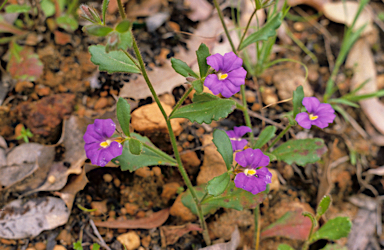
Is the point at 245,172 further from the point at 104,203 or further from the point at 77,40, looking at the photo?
the point at 77,40

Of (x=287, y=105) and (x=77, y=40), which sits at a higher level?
(x=77, y=40)

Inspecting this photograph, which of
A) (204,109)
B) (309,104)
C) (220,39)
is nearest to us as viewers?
(204,109)

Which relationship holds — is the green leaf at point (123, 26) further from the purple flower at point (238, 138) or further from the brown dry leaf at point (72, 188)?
the brown dry leaf at point (72, 188)

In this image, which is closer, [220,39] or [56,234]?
[56,234]

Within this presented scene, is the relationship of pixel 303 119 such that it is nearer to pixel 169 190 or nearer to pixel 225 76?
pixel 225 76

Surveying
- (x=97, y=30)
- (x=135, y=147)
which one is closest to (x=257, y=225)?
(x=135, y=147)

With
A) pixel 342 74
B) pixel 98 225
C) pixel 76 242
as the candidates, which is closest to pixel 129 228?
pixel 98 225
